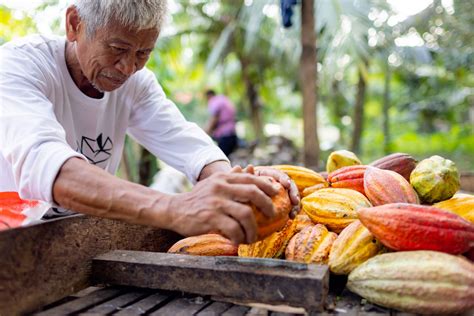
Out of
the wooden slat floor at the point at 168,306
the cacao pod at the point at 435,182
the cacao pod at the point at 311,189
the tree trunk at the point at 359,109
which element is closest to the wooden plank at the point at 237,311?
the wooden slat floor at the point at 168,306

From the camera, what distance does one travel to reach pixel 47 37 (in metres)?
2.07

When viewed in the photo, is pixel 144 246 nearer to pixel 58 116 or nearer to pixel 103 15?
pixel 58 116

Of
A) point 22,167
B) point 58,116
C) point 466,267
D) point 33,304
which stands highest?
point 58,116

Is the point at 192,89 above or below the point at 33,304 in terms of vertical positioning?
above

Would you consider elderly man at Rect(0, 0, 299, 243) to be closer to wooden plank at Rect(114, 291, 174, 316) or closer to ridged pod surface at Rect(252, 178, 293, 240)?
ridged pod surface at Rect(252, 178, 293, 240)

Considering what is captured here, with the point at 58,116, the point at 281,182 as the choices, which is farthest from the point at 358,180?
the point at 58,116

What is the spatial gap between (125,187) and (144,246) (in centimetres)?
63

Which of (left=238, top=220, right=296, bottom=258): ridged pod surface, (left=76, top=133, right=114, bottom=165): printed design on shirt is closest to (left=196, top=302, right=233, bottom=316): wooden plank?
(left=238, top=220, right=296, bottom=258): ridged pod surface

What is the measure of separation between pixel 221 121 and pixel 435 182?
818cm

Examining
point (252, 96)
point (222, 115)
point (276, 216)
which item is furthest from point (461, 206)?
point (252, 96)

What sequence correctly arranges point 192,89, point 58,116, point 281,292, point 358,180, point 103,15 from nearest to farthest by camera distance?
point 281,292 < point 103,15 < point 358,180 < point 58,116 < point 192,89

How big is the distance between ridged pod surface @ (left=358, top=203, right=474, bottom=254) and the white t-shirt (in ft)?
→ 3.20

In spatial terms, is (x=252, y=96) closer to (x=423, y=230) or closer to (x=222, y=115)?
(x=222, y=115)

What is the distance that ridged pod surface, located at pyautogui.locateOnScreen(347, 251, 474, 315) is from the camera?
1.18 meters
